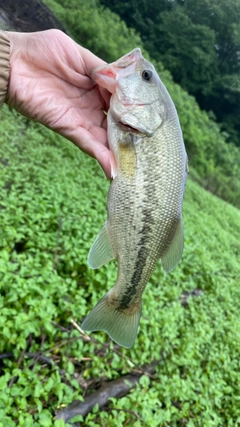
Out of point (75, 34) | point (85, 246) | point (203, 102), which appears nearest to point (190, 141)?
point (75, 34)

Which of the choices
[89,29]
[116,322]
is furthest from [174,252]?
[89,29]

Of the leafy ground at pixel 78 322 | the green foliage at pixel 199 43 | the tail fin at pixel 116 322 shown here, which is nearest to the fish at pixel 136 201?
the tail fin at pixel 116 322

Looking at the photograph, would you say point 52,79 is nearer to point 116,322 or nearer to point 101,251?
point 101,251

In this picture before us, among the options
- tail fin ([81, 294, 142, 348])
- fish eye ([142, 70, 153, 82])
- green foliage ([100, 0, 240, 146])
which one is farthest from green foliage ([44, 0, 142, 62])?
tail fin ([81, 294, 142, 348])

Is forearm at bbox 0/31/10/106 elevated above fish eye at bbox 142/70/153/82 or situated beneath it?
situated beneath

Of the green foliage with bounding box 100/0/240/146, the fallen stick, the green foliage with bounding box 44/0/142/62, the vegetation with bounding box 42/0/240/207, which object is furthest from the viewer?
the green foliage with bounding box 100/0/240/146

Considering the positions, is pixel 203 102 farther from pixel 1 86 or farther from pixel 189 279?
pixel 1 86

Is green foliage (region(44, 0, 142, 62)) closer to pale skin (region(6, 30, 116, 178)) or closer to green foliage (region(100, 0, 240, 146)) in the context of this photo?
green foliage (region(100, 0, 240, 146))
